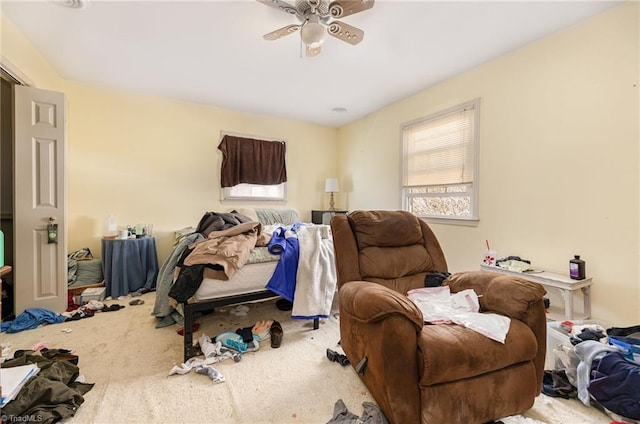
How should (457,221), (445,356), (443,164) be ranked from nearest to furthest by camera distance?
(445,356) → (457,221) → (443,164)

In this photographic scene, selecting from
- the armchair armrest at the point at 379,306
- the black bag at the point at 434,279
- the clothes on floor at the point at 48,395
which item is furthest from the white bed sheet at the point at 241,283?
the black bag at the point at 434,279

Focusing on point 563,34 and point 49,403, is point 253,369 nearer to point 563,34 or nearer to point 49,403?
point 49,403

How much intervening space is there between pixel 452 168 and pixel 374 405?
2742 millimetres

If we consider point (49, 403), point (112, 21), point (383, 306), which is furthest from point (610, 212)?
point (112, 21)

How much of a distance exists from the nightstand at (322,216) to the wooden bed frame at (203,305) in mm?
2540

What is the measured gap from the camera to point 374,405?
1479 mm

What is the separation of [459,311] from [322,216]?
3369mm

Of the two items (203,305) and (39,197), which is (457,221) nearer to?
(203,305)

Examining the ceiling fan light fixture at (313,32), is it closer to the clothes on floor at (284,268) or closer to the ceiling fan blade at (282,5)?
the ceiling fan blade at (282,5)

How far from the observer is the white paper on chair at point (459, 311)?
1.35 meters

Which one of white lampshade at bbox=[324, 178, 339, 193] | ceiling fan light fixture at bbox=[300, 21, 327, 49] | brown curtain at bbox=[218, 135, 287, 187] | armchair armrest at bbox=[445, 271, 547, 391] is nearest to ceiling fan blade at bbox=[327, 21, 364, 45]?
ceiling fan light fixture at bbox=[300, 21, 327, 49]

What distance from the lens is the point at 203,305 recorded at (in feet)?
6.50

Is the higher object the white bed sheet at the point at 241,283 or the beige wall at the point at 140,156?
the beige wall at the point at 140,156

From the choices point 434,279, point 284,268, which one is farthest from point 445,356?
point 284,268
